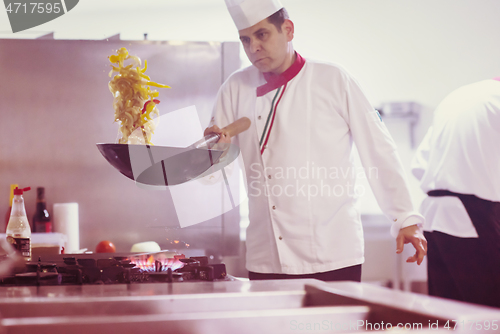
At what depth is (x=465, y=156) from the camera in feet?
5.93

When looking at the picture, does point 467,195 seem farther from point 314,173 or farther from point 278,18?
point 278,18

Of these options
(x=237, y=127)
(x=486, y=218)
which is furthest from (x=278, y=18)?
(x=486, y=218)

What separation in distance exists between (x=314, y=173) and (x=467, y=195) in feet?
3.12

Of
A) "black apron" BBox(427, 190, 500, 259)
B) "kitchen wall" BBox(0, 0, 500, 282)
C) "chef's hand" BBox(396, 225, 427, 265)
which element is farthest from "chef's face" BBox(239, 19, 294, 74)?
"kitchen wall" BBox(0, 0, 500, 282)

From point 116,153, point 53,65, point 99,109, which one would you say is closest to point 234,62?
point 99,109

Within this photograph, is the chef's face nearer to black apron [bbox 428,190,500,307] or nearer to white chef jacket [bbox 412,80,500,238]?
white chef jacket [bbox 412,80,500,238]

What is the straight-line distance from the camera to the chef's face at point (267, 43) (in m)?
1.21

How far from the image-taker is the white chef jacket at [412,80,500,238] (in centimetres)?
178

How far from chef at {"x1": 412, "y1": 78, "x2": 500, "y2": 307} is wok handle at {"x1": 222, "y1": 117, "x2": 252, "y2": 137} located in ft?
3.49

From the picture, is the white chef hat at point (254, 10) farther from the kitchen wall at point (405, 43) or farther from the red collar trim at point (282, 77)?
the kitchen wall at point (405, 43)

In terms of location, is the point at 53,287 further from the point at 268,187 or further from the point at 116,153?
the point at 268,187

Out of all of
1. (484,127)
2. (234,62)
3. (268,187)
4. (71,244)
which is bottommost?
(71,244)

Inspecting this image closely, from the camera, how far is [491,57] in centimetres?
291

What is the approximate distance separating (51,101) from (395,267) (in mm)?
2186
